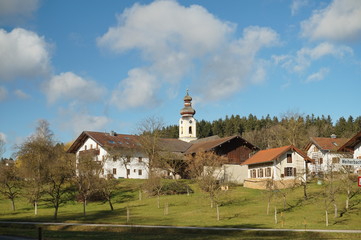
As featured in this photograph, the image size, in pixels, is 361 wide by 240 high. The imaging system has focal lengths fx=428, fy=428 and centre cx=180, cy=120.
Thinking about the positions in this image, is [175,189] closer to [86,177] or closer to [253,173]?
[253,173]

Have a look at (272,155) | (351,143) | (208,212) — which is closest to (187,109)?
(272,155)

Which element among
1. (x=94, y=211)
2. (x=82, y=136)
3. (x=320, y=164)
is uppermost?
(x=82, y=136)

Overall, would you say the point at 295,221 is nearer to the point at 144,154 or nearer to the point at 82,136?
the point at 144,154

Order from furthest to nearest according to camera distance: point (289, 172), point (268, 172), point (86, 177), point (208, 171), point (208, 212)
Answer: point (268, 172), point (289, 172), point (208, 171), point (86, 177), point (208, 212)

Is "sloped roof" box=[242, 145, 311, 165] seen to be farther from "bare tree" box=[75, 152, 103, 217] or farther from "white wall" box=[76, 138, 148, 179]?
"bare tree" box=[75, 152, 103, 217]

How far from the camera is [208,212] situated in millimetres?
41438

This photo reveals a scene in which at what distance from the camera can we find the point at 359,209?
125ft

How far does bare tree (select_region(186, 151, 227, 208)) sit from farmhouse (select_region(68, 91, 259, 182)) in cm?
287

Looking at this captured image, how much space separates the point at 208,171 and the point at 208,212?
24.5ft

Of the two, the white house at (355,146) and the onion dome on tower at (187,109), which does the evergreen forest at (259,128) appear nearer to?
the onion dome on tower at (187,109)

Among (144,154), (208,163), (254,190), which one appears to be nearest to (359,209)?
(254,190)

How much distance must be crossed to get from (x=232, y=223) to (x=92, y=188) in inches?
789

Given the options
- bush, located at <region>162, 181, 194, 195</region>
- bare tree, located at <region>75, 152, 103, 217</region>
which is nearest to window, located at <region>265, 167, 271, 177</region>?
bush, located at <region>162, 181, 194, 195</region>

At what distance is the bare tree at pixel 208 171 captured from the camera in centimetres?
4459
